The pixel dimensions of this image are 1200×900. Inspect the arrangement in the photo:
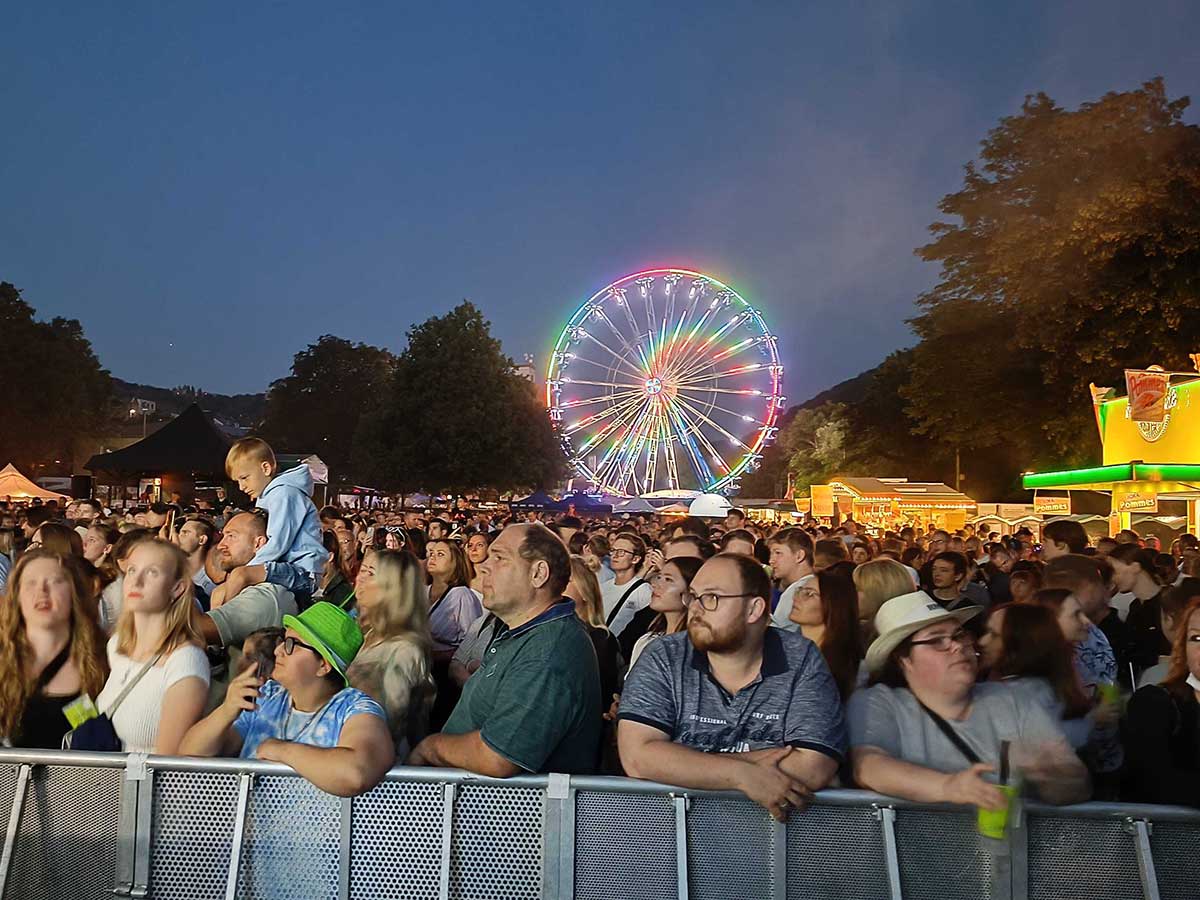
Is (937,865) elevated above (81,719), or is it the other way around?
(81,719)

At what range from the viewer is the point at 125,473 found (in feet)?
69.8

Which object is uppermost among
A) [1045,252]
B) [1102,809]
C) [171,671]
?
[1045,252]

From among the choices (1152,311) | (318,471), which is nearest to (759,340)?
(1152,311)

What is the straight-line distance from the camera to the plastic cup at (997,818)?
2.98 metres

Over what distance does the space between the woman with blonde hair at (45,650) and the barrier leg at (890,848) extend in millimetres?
2777

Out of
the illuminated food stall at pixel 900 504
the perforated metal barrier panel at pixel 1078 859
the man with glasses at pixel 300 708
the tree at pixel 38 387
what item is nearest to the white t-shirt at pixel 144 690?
the man with glasses at pixel 300 708

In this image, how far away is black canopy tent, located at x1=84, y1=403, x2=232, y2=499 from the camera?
69.4ft

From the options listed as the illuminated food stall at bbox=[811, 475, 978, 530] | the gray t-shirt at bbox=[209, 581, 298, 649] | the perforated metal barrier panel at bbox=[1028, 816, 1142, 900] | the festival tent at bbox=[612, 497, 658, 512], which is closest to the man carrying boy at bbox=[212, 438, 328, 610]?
the gray t-shirt at bbox=[209, 581, 298, 649]

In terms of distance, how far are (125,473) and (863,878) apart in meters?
20.7

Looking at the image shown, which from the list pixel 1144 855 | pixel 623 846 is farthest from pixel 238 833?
pixel 1144 855

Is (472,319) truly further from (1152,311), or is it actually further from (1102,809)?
(1102,809)

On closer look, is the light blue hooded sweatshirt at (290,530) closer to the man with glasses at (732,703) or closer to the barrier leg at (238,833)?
the barrier leg at (238,833)

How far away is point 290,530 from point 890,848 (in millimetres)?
3982

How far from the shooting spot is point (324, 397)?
79188mm
